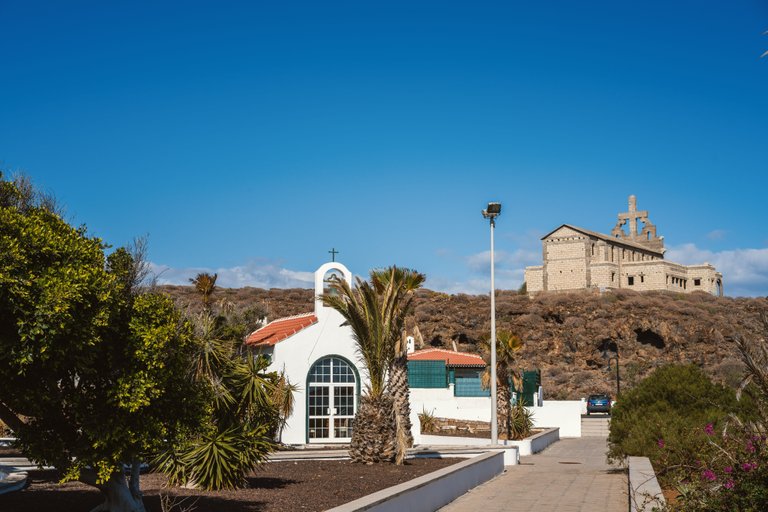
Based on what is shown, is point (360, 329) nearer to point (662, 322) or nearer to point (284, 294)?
point (662, 322)

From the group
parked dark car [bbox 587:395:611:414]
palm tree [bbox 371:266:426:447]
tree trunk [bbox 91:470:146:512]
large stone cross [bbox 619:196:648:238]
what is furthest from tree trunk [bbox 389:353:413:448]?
large stone cross [bbox 619:196:648:238]

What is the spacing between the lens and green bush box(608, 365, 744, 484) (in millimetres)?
16812

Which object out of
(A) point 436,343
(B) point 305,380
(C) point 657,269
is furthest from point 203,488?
(C) point 657,269

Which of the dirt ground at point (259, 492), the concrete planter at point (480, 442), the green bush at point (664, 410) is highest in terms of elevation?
the green bush at point (664, 410)

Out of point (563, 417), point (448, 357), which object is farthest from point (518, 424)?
point (563, 417)

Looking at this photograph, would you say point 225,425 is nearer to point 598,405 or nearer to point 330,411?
point 330,411

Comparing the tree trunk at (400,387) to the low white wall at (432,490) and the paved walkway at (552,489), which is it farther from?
the paved walkway at (552,489)

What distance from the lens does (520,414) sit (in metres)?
30.6

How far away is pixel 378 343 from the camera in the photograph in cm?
1916

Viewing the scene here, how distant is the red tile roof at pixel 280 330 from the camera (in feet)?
85.8

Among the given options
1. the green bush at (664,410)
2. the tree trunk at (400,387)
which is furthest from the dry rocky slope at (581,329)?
the tree trunk at (400,387)

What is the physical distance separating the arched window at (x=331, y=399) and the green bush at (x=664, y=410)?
28.6ft

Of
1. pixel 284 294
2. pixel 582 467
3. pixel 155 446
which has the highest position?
pixel 284 294

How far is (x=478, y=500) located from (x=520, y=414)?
15209mm
